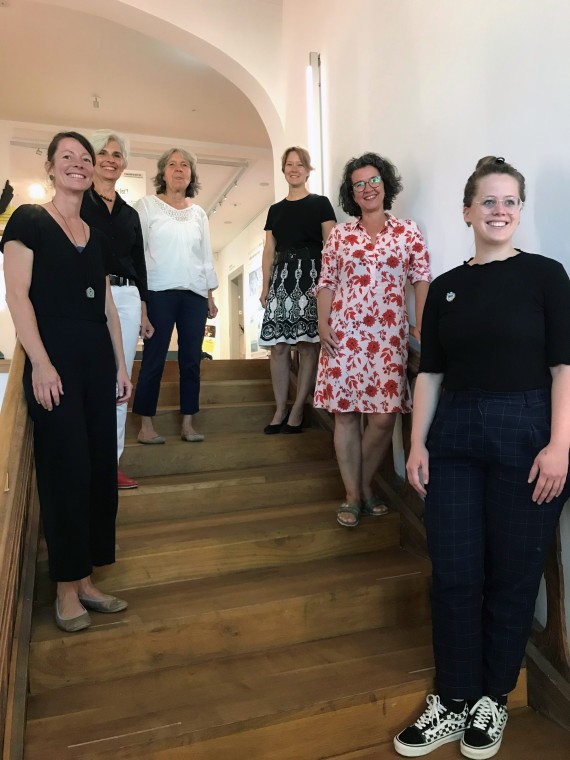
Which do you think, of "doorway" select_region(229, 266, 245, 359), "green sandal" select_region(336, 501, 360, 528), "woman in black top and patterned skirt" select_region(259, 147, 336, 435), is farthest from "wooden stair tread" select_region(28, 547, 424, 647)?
"doorway" select_region(229, 266, 245, 359)

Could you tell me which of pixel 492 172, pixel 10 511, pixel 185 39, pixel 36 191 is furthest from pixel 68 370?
pixel 36 191

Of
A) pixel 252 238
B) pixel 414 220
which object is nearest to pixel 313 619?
pixel 414 220

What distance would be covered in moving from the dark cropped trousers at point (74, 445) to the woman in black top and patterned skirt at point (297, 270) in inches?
53.7

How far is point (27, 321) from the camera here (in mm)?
1753

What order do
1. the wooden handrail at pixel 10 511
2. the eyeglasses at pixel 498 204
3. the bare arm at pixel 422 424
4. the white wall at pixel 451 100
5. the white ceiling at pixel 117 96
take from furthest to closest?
the white ceiling at pixel 117 96 < the white wall at pixel 451 100 < the bare arm at pixel 422 424 < the eyeglasses at pixel 498 204 < the wooden handrail at pixel 10 511

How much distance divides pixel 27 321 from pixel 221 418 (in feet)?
5.84

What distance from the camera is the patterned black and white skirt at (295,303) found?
3.15m

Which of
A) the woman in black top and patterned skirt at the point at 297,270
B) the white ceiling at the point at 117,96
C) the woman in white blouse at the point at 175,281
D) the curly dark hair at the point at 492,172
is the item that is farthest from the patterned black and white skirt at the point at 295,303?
the white ceiling at the point at 117,96

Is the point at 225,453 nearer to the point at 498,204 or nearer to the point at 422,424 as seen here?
the point at 422,424

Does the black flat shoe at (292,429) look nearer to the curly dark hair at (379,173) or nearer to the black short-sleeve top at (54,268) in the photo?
the curly dark hair at (379,173)

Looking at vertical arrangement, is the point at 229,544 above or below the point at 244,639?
above

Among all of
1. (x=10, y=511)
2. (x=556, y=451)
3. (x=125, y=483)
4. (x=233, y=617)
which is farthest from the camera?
(x=125, y=483)

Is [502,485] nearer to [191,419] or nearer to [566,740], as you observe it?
[566,740]

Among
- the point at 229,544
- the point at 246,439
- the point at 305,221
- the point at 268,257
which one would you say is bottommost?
the point at 229,544
